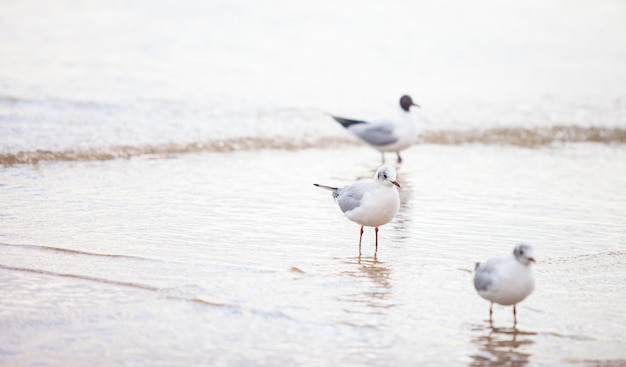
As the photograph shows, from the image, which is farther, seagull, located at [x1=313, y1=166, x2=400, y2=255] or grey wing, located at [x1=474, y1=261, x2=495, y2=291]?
seagull, located at [x1=313, y1=166, x2=400, y2=255]

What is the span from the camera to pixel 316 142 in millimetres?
12352

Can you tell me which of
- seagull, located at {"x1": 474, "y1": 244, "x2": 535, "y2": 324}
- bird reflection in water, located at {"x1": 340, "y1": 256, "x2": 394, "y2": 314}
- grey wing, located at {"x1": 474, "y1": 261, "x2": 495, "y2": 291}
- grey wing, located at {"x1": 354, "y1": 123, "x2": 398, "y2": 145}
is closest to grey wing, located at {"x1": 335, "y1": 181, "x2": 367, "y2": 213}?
bird reflection in water, located at {"x1": 340, "y1": 256, "x2": 394, "y2": 314}

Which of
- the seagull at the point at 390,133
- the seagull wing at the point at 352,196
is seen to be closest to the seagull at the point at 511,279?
the seagull wing at the point at 352,196

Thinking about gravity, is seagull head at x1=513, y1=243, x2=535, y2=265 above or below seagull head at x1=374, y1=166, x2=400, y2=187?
below

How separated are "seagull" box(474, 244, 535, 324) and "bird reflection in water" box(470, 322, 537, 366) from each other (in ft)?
0.50

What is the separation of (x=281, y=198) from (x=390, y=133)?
10.1ft

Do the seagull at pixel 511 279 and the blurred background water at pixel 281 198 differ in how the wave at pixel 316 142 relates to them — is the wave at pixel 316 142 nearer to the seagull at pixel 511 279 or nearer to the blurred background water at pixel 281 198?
the blurred background water at pixel 281 198

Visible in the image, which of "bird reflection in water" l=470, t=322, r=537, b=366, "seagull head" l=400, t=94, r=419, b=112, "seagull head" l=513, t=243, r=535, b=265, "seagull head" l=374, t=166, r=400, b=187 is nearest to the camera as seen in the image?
"bird reflection in water" l=470, t=322, r=537, b=366

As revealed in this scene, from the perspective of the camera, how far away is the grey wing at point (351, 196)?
6.65 metres

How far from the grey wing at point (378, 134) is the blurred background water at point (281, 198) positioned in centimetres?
34

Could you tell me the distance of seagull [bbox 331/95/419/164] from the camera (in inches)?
431

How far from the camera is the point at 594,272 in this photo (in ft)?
19.1

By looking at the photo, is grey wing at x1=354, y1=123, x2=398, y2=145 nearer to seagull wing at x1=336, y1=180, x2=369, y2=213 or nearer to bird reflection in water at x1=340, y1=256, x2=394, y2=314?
Answer: seagull wing at x1=336, y1=180, x2=369, y2=213

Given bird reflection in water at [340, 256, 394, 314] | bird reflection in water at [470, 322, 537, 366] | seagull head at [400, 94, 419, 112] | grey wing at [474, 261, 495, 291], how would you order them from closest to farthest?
bird reflection in water at [470, 322, 537, 366]
grey wing at [474, 261, 495, 291]
bird reflection in water at [340, 256, 394, 314]
seagull head at [400, 94, 419, 112]
